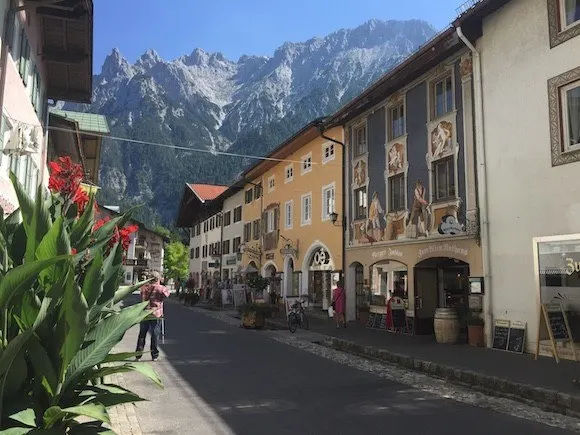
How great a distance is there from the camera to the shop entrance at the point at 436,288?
53.7 ft

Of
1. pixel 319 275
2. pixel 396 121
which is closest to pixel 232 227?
pixel 319 275

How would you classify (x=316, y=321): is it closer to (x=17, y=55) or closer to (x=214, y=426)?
(x=17, y=55)

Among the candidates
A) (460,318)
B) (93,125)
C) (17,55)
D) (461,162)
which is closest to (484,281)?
(460,318)

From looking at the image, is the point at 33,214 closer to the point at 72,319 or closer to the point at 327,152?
the point at 72,319

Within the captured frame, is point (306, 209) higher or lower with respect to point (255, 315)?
higher

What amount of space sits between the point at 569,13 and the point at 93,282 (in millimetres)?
11727

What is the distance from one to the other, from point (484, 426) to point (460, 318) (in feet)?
29.9

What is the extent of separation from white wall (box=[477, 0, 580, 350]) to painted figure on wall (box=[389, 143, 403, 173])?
404 cm

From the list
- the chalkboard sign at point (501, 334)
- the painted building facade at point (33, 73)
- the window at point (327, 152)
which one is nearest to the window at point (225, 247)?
the window at point (327, 152)

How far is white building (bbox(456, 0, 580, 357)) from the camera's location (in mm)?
11273

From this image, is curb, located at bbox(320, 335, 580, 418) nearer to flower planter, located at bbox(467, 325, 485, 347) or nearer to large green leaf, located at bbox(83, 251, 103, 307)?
flower planter, located at bbox(467, 325, 485, 347)

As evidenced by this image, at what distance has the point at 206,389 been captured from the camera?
8.54 metres

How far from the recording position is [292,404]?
7438 millimetres

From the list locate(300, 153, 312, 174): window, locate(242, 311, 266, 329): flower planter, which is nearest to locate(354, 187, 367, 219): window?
locate(242, 311, 266, 329): flower planter
